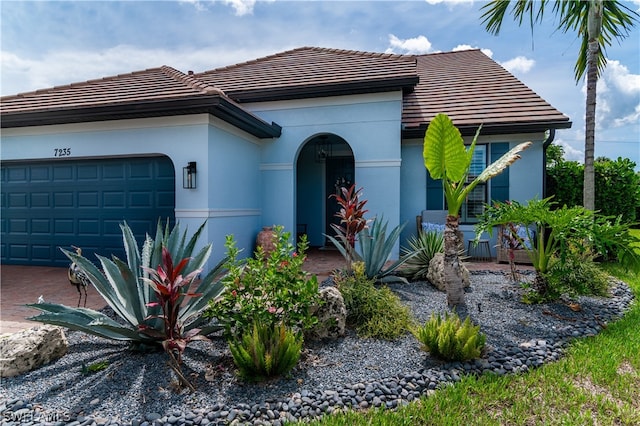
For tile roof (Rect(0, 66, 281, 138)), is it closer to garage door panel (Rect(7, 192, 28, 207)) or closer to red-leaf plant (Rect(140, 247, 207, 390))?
garage door panel (Rect(7, 192, 28, 207))

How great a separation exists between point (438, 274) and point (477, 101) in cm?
648

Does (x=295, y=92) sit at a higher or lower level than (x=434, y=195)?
higher

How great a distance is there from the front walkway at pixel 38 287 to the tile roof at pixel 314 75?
4538 millimetres

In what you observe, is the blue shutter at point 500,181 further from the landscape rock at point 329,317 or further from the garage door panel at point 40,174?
the garage door panel at point 40,174

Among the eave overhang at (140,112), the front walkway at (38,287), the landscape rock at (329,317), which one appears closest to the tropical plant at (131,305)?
the landscape rock at (329,317)

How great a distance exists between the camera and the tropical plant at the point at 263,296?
3.14m

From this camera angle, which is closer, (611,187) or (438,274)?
(438,274)

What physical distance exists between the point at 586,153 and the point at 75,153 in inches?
466

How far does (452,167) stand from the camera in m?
4.28

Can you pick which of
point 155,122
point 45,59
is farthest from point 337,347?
point 45,59

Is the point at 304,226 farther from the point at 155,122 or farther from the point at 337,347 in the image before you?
the point at 337,347

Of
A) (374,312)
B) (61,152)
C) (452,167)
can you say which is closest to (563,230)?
(452,167)

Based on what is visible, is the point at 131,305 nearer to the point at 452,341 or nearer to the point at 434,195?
the point at 452,341

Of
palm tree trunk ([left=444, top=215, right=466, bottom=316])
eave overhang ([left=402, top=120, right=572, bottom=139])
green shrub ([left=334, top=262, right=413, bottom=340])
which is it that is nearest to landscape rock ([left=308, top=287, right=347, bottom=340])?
green shrub ([left=334, top=262, right=413, bottom=340])
